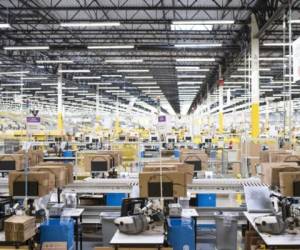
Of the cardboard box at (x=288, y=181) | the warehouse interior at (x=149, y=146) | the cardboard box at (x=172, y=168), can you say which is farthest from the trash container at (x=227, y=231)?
the cardboard box at (x=288, y=181)

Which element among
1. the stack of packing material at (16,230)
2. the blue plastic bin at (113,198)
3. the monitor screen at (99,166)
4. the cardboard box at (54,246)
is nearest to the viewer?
the stack of packing material at (16,230)

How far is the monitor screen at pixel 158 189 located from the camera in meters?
5.68

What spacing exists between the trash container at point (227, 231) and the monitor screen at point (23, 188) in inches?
105

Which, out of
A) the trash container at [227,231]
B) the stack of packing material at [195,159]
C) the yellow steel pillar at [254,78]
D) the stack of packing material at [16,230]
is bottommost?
the trash container at [227,231]

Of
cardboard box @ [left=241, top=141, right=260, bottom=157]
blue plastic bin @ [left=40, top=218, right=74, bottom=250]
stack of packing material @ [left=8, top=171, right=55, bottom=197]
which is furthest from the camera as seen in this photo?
cardboard box @ [left=241, top=141, right=260, bottom=157]

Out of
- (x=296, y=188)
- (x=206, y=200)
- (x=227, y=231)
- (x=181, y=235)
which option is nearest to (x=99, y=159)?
(x=206, y=200)

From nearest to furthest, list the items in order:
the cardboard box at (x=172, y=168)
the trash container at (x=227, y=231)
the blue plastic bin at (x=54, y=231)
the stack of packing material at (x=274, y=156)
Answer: the blue plastic bin at (x=54, y=231) < the cardboard box at (x=172, y=168) < the trash container at (x=227, y=231) < the stack of packing material at (x=274, y=156)

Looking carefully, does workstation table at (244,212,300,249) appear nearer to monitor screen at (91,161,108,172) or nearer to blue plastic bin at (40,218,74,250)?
A: blue plastic bin at (40,218,74,250)

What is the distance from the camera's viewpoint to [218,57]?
23172mm

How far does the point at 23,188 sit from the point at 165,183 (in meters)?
1.82

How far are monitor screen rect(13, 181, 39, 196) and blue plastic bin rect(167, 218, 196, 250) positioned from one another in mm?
1736

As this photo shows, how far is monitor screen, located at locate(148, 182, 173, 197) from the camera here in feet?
18.6

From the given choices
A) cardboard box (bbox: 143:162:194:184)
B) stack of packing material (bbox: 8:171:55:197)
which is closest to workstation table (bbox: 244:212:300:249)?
cardboard box (bbox: 143:162:194:184)

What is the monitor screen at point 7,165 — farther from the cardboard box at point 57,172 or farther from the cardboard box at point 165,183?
the cardboard box at point 165,183
